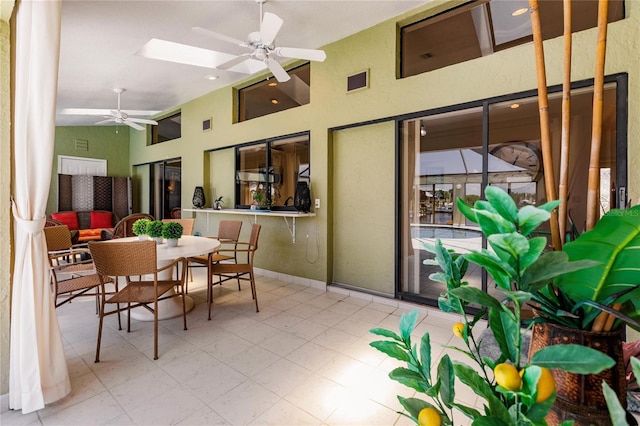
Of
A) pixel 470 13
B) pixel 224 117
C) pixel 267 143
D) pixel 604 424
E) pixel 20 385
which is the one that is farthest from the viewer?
pixel 224 117

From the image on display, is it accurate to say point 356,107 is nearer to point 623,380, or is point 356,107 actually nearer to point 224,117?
point 224,117

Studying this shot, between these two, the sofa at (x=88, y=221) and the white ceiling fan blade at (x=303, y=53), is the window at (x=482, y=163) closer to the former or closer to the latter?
the white ceiling fan blade at (x=303, y=53)

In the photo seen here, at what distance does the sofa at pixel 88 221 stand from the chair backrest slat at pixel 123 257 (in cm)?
494

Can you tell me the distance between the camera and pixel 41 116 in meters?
1.84

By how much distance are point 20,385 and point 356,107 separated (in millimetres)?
3887

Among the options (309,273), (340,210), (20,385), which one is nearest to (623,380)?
(20,385)

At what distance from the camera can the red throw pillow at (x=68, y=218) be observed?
644 cm

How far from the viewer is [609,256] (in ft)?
1.56

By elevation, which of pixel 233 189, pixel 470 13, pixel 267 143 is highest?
pixel 470 13

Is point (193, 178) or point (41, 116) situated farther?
point (193, 178)

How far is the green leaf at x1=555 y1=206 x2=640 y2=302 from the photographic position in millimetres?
462

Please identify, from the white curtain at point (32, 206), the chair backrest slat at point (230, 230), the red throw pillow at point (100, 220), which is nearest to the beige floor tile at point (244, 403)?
the white curtain at point (32, 206)

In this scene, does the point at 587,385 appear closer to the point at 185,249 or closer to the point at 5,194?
the point at 5,194

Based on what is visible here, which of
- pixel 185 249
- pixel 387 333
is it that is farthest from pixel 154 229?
pixel 387 333
